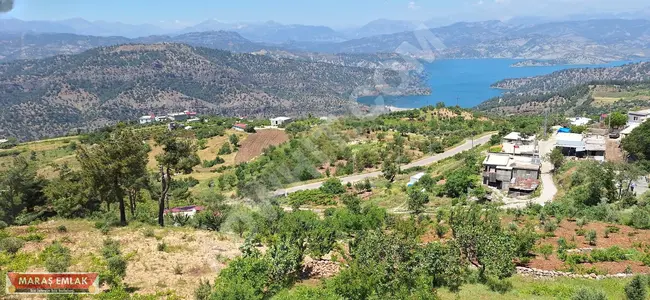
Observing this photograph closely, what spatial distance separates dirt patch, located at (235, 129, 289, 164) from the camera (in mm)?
52650

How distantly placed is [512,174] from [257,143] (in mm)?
36982

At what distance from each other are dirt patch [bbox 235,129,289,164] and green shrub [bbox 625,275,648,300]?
1695 inches

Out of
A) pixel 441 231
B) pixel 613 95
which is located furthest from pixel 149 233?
pixel 613 95

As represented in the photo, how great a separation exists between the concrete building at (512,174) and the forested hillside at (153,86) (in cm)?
8464

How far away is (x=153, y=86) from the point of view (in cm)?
15400

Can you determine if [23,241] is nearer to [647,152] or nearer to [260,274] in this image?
[260,274]

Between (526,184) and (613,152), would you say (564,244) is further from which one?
(613,152)

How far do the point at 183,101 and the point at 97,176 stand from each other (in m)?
138

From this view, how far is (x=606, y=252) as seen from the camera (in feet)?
46.5

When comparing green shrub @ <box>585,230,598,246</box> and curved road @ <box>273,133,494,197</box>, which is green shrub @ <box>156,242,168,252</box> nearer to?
green shrub @ <box>585,230,598,246</box>

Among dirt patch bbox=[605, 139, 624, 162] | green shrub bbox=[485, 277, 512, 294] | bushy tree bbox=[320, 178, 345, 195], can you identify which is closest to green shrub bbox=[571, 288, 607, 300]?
green shrub bbox=[485, 277, 512, 294]

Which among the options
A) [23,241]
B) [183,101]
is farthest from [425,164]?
[183,101]

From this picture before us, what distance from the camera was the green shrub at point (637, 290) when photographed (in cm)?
1072

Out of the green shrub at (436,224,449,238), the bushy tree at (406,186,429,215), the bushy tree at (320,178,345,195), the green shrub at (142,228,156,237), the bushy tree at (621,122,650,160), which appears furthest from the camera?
the bushy tree at (320,178,345,195)
